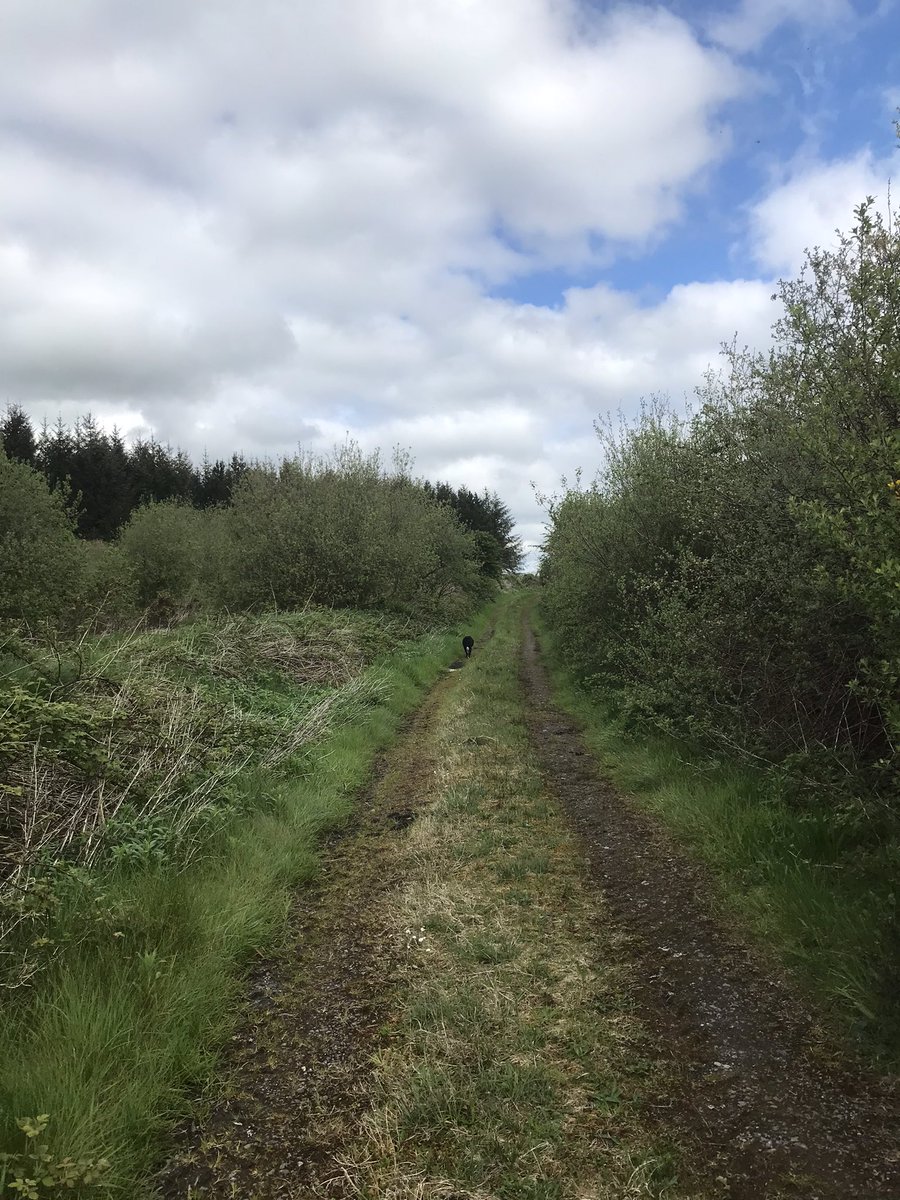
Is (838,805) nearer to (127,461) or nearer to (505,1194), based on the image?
(505,1194)

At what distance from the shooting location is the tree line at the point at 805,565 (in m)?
4.13

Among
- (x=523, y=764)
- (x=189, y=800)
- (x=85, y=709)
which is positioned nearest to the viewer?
(x=85, y=709)

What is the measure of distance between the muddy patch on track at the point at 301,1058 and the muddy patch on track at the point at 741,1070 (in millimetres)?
1501

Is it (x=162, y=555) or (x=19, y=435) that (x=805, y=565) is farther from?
(x=19, y=435)

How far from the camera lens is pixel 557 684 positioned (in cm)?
1598

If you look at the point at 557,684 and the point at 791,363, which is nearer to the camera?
the point at 791,363

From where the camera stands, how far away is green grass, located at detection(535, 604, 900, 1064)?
3.39 m

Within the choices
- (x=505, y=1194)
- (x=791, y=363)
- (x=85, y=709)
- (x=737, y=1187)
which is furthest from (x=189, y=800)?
(x=791, y=363)

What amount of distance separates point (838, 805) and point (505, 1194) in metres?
3.23

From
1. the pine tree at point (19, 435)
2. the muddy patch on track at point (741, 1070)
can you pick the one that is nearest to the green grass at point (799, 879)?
the muddy patch on track at point (741, 1070)

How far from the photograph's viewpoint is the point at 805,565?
6.06 m

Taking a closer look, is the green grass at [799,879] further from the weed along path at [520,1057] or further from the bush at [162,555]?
the bush at [162,555]

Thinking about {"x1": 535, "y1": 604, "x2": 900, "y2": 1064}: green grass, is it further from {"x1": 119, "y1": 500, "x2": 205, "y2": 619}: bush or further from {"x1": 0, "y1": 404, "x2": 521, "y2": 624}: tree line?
Answer: {"x1": 119, "y1": 500, "x2": 205, "y2": 619}: bush

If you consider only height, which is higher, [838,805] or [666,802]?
[838,805]
